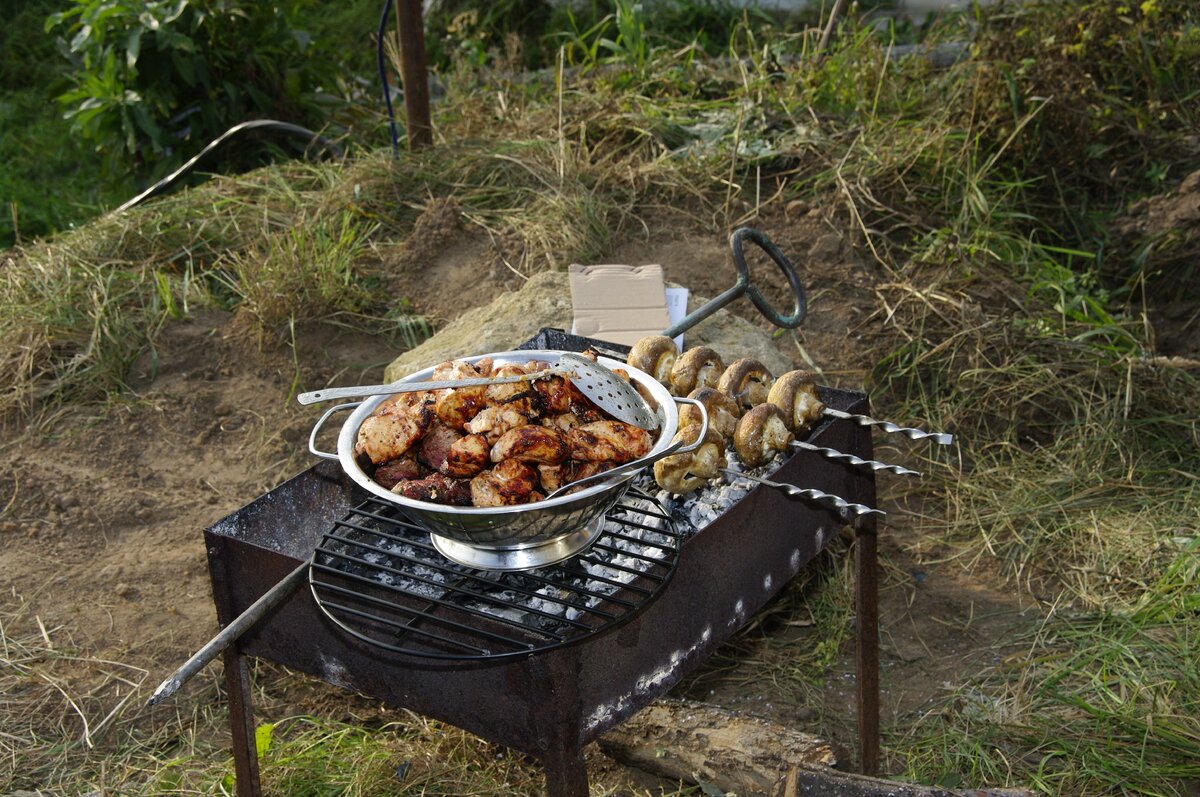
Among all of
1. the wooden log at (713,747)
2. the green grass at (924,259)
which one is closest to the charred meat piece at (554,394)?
the wooden log at (713,747)

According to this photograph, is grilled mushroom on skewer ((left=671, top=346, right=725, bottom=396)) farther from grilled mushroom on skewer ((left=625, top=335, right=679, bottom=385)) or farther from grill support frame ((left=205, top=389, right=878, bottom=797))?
grill support frame ((left=205, top=389, right=878, bottom=797))

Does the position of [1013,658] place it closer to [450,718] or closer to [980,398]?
[980,398]

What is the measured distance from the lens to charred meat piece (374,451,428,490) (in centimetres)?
216

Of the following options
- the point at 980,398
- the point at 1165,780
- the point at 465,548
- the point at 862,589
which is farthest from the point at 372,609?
the point at 980,398

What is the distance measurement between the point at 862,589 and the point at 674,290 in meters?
1.59

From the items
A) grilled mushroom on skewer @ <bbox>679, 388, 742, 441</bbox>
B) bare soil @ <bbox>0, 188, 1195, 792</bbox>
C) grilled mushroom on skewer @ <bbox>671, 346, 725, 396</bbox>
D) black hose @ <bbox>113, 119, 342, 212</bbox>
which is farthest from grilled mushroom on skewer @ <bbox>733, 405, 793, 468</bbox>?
black hose @ <bbox>113, 119, 342, 212</bbox>

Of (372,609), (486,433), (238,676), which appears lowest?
(238,676)

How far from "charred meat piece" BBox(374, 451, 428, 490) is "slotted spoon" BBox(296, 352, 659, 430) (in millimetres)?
136

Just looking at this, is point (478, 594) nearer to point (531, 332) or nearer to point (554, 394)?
point (554, 394)

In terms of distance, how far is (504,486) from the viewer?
2.00 metres

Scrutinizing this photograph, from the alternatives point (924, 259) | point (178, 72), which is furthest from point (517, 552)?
point (178, 72)

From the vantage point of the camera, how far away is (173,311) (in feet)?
16.5

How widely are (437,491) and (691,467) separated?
0.67 meters

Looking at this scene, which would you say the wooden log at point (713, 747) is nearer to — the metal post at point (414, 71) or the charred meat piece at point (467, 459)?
the charred meat piece at point (467, 459)
